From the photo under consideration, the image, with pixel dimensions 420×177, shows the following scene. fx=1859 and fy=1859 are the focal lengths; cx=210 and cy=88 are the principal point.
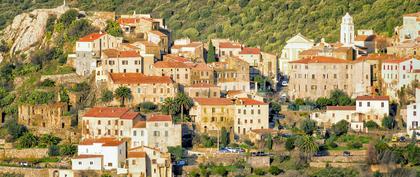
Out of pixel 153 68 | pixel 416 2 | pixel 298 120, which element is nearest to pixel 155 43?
pixel 153 68

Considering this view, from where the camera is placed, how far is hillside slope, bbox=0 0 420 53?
12044cm

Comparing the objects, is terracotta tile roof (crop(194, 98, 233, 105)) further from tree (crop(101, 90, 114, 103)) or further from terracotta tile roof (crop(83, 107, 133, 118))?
tree (crop(101, 90, 114, 103))

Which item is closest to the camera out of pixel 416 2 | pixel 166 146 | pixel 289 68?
pixel 166 146

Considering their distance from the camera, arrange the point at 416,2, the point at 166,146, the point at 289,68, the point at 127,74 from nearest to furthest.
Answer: the point at 166,146 → the point at 127,74 → the point at 289,68 → the point at 416,2

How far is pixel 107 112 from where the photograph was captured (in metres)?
92.4

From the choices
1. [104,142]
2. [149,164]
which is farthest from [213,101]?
[104,142]

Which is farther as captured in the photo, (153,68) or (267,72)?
(267,72)

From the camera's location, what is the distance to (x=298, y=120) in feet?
314

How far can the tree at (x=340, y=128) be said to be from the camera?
93875 mm

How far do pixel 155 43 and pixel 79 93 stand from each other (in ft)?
20.7

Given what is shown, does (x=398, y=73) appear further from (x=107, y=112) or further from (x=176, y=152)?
(x=107, y=112)

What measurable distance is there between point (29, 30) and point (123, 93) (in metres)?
16.0

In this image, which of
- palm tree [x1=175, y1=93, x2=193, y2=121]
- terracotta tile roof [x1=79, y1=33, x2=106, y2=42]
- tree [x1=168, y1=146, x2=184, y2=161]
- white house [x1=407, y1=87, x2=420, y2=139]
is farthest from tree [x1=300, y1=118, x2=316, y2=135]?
terracotta tile roof [x1=79, y1=33, x2=106, y2=42]

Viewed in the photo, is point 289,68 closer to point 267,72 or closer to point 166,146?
point 267,72
